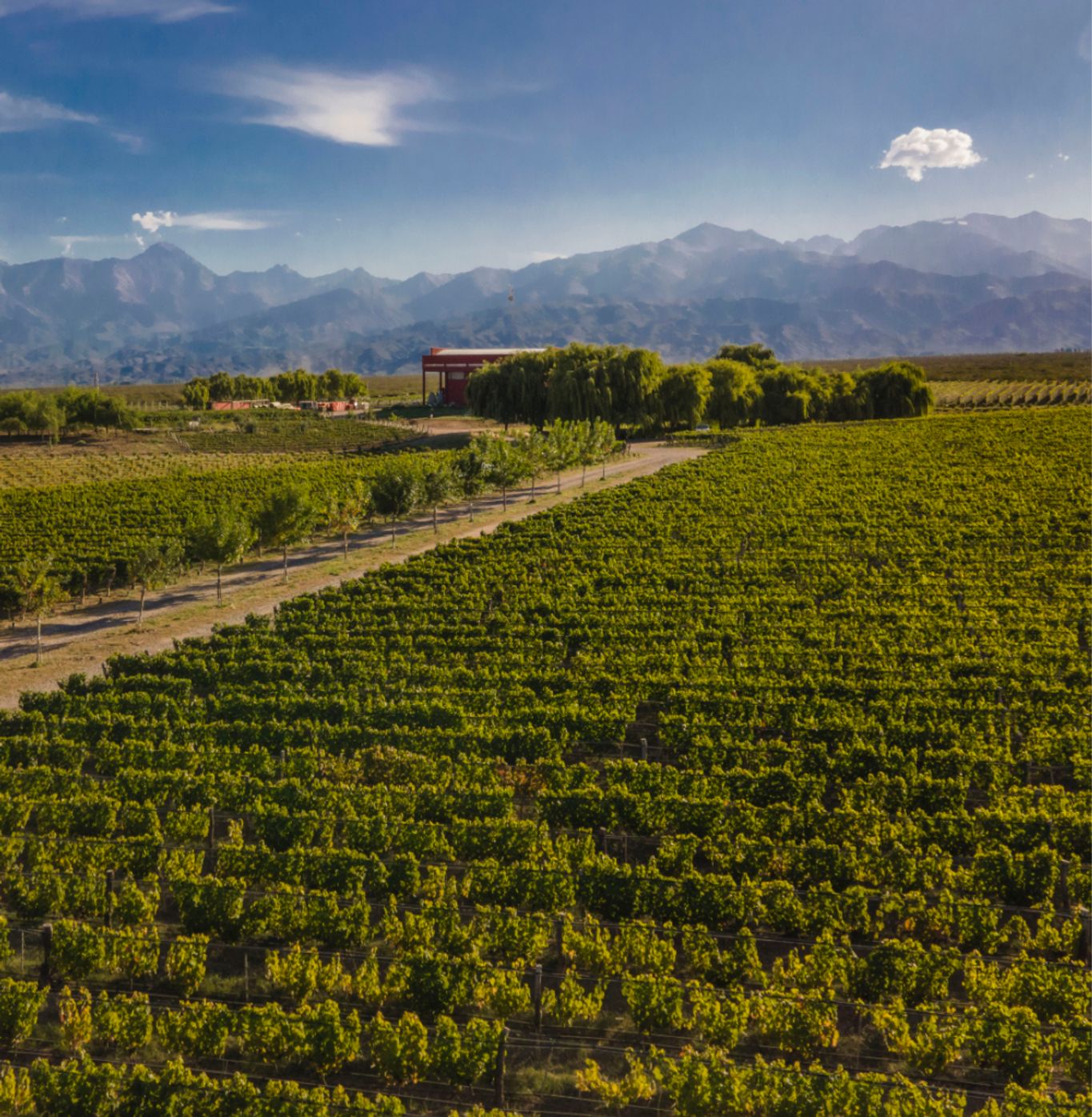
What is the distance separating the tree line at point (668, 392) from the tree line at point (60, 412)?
55.7m

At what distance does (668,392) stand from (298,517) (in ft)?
209

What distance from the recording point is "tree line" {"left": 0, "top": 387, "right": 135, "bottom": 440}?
11231cm

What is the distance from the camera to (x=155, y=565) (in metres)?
37.7

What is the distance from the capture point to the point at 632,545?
41438mm

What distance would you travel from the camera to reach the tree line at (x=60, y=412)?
368 feet

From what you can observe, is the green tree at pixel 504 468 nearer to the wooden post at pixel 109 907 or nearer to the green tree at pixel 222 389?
the wooden post at pixel 109 907

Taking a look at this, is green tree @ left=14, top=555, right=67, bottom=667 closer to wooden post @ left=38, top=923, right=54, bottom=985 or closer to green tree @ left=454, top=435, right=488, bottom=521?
wooden post @ left=38, top=923, right=54, bottom=985

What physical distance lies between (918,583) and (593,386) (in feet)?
206

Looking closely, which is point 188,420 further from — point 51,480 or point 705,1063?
point 705,1063

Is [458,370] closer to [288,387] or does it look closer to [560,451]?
[288,387]

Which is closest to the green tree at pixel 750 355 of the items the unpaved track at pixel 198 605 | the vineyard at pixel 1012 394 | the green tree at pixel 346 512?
the vineyard at pixel 1012 394

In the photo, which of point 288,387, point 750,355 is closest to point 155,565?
point 750,355

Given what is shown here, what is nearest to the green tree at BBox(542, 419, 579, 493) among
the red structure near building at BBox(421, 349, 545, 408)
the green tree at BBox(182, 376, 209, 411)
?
the red structure near building at BBox(421, 349, 545, 408)

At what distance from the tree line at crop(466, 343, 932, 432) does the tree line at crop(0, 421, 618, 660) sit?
15.6 meters
